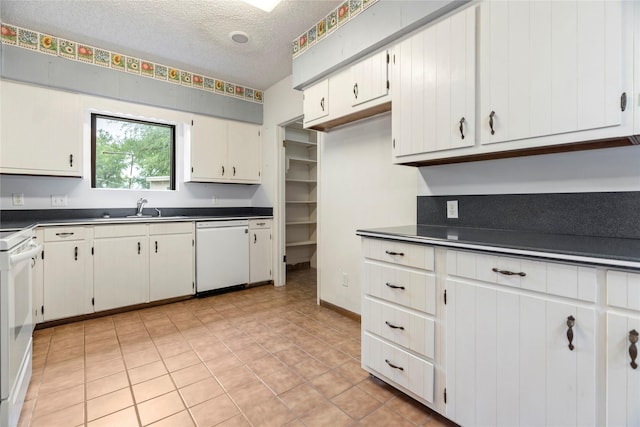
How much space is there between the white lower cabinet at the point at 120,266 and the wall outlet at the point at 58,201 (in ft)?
1.95

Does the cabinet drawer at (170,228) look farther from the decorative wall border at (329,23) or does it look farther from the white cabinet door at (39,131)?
the decorative wall border at (329,23)

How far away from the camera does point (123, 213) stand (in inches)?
133

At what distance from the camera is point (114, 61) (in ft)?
10.4

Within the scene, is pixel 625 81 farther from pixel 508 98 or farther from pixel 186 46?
pixel 186 46

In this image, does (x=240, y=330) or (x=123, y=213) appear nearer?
(x=240, y=330)

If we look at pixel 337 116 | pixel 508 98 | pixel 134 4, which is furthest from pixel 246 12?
pixel 508 98

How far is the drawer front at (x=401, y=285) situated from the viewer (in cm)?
150

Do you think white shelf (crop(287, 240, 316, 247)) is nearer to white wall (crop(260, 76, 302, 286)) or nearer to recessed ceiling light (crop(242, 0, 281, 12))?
white wall (crop(260, 76, 302, 286))

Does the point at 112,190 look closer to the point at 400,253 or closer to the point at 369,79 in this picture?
the point at 369,79

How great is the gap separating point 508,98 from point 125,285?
353cm

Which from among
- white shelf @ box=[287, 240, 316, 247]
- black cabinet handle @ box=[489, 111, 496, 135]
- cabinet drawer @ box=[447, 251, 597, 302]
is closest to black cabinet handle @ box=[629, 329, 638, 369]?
cabinet drawer @ box=[447, 251, 597, 302]

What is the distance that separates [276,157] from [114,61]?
200 centimetres

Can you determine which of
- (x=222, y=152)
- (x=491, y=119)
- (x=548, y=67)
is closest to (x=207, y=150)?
(x=222, y=152)

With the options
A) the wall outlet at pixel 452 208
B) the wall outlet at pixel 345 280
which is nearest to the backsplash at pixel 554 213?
the wall outlet at pixel 452 208
